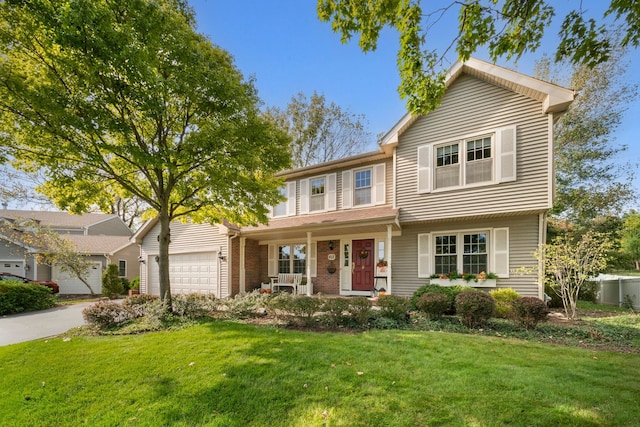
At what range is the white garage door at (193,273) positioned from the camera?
14.9m

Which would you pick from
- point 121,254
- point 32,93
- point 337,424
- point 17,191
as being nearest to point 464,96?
point 337,424

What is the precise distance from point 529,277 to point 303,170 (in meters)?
9.47

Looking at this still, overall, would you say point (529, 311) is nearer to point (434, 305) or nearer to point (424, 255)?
point (434, 305)

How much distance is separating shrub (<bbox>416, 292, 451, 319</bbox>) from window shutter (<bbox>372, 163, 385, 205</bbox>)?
4.71 metres

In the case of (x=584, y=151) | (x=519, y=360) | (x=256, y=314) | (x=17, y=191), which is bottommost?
(x=256, y=314)

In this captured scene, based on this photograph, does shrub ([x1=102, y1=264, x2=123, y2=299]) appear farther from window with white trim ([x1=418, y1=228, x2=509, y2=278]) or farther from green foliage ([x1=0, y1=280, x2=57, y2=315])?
window with white trim ([x1=418, y1=228, x2=509, y2=278])

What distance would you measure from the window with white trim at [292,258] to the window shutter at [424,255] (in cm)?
555

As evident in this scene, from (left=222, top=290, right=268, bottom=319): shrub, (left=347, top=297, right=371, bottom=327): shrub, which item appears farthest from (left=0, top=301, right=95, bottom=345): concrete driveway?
(left=347, top=297, right=371, bottom=327): shrub

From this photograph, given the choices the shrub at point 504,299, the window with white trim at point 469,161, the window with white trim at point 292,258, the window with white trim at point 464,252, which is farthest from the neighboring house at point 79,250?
the shrub at point 504,299

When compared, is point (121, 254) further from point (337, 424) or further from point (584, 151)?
point (584, 151)

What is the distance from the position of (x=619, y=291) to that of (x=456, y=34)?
13986mm

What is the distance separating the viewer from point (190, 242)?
15.9 metres

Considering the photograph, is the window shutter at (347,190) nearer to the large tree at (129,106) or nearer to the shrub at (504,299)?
the large tree at (129,106)

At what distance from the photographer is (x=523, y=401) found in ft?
11.2
